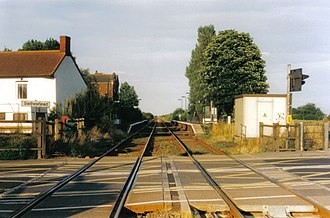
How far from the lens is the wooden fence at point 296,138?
2105 cm

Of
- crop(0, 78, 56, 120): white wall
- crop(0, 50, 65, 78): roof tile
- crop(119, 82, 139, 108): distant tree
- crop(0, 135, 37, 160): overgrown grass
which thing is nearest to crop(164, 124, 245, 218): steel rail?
crop(0, 135, 37, 160): overgrown grass

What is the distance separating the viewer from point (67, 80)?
154 ft

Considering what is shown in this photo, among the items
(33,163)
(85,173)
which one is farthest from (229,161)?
(33,163)

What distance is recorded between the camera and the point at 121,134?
38250mm

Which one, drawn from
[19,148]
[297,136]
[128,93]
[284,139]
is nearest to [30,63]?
[19,148]

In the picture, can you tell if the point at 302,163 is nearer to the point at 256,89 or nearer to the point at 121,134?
the point at 121,134

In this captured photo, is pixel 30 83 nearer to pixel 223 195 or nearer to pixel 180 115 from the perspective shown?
pixel 223 195

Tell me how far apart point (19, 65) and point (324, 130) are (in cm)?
3229

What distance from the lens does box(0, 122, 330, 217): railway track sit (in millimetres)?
8305

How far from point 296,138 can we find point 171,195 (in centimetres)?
1307

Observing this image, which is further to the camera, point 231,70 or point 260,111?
point 231,70

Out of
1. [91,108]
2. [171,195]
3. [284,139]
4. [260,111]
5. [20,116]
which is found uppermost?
[91,108]

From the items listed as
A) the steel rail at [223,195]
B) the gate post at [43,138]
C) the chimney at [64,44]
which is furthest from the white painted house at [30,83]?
the steel rail at [223,195]

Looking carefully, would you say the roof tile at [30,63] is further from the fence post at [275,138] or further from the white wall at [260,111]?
the fence post at [275,138]
